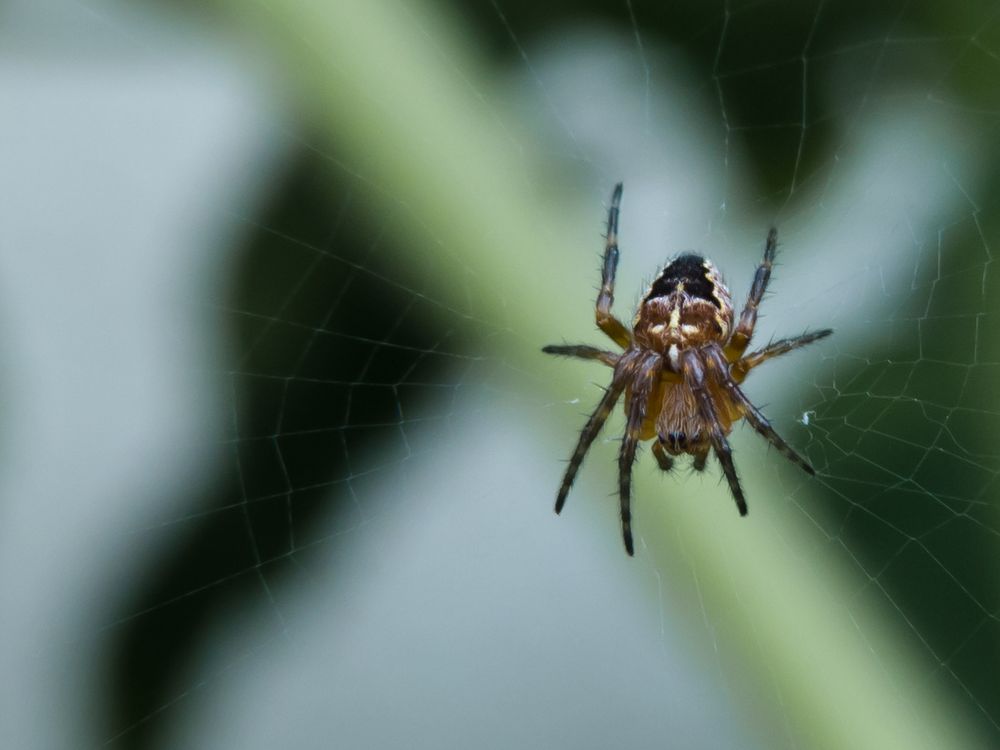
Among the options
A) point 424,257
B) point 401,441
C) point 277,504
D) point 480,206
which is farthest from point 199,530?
point 480,206

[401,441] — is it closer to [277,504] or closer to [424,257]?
[277,504]

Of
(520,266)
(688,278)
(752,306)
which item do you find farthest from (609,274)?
(520,266)

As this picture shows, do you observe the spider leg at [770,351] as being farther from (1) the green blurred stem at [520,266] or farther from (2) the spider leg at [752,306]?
(1) the green blurred stem at [520,266]

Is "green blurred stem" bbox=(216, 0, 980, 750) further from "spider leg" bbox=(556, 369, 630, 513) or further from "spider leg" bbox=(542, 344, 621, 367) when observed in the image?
"spider leg" bbox=(556, 369, 630, 513)

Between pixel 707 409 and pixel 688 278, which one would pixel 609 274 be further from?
pixel 707 409

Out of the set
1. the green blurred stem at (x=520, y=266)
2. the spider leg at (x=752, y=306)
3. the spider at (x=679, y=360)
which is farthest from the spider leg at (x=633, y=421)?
the green blurred stem at (x=520, y=266)

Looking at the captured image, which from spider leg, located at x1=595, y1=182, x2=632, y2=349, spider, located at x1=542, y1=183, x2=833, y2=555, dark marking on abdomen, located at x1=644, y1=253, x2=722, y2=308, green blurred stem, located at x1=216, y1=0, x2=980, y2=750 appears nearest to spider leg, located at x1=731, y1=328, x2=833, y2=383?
spider, located at x1=542, y1=183, x2=833, y2=555
